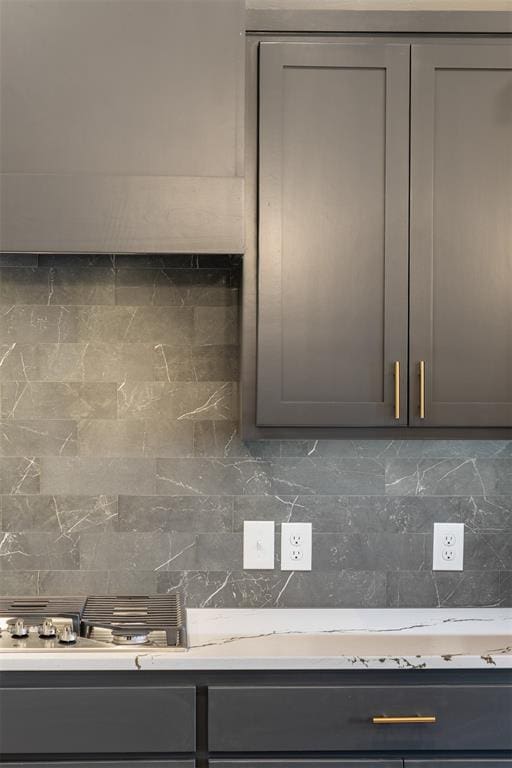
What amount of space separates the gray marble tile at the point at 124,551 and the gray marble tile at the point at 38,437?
0.86 ft

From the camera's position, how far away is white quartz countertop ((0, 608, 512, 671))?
65.4 inches

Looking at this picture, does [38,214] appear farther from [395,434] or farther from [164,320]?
[395,434]

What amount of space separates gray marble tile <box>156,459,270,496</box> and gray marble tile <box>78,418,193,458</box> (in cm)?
4

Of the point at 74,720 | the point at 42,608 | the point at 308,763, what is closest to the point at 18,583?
the point at 42,608

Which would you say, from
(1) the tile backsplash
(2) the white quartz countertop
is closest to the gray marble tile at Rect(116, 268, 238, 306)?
(1) the tile backsplash

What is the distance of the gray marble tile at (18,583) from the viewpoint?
2.17m

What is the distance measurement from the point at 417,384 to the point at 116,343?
2.85ft

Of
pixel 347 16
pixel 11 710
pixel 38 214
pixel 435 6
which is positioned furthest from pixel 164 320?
pixel 435 6

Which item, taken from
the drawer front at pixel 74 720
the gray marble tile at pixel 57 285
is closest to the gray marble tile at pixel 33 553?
the drawer front at pixel 74 720

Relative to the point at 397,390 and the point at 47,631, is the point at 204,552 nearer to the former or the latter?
the point at 47,631

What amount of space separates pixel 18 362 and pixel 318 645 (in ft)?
3.74

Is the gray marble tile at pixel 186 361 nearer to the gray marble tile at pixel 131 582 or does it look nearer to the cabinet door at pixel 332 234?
the cabinet door at pixel 332 234

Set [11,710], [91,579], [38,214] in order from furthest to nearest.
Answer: [91,579] < [38,214] < [11,710]

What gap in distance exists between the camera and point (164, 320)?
2203 mm
